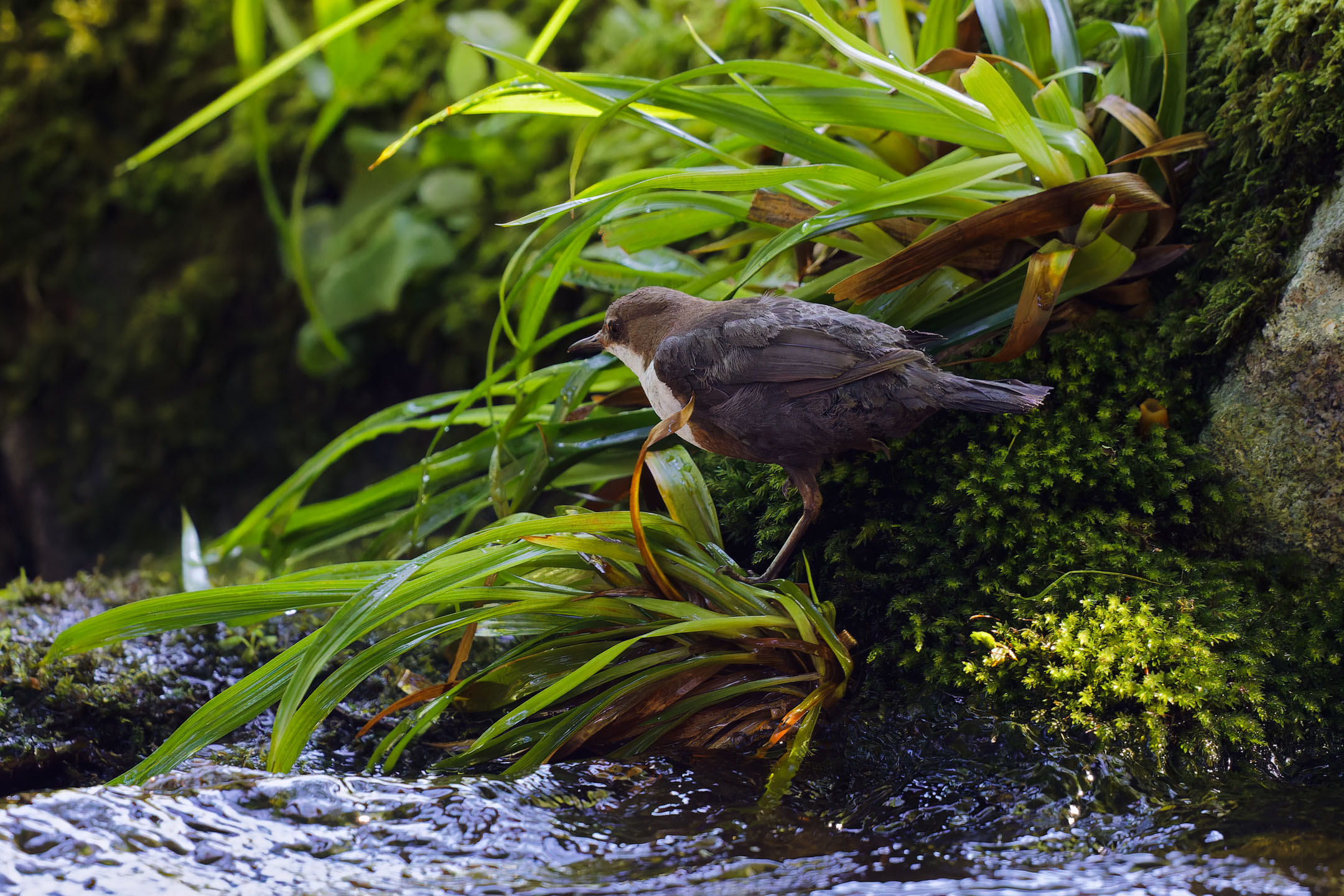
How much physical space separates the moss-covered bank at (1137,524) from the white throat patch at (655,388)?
397 millimetres

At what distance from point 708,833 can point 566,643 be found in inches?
28.7

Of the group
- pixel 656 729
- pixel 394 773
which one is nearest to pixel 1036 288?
pixel 656 729

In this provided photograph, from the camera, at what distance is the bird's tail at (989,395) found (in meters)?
2.01

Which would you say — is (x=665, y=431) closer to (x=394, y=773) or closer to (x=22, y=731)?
(x=394, y=773)

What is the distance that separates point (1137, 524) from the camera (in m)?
2.21

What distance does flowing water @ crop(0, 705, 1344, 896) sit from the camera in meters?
1.39

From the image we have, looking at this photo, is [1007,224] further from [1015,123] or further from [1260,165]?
[1260,165]

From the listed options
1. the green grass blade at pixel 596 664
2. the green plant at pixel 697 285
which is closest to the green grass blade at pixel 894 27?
the green plant at pixel 697 285

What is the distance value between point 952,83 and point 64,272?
5.49m

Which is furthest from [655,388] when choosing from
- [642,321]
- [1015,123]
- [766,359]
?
[1015,123]

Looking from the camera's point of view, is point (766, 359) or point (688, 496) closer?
point (766, 359)

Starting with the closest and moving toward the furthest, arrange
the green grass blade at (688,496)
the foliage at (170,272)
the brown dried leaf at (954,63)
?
the green grass blade at (688,496) < the brown dried leaf at (954,63) < the foliage at (170,272)

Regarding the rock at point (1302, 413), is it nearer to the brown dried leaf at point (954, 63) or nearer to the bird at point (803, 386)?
the bird at point (803, 386)

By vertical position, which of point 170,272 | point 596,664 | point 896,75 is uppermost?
point 896,75
